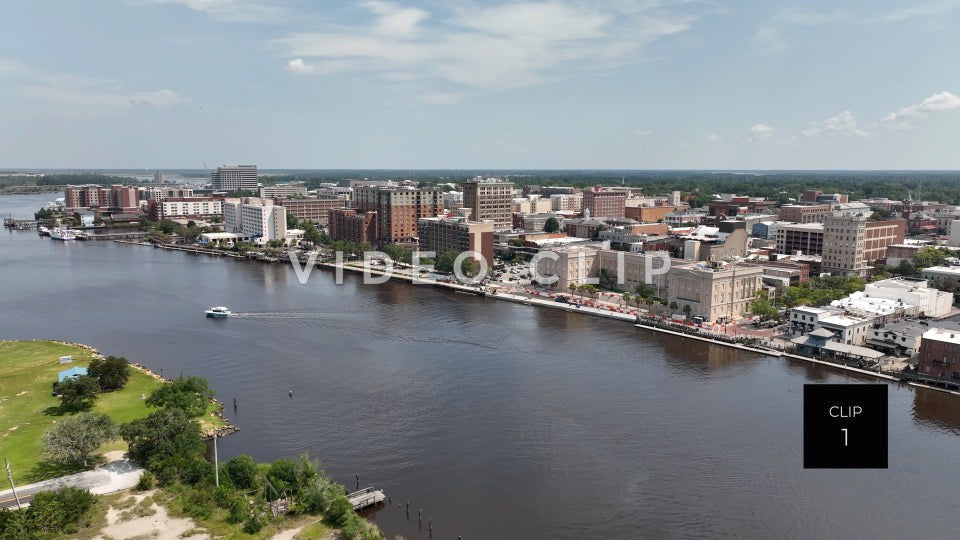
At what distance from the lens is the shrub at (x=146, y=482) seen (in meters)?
16.3

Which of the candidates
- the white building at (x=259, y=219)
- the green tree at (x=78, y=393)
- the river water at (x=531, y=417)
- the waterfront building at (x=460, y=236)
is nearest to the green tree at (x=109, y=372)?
the green tree at (x=78, y=393)

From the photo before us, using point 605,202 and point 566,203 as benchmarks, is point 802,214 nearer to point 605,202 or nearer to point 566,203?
point 605,202

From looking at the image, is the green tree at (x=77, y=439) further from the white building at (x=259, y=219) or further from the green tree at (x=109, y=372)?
the white building at (x=259, y=219)

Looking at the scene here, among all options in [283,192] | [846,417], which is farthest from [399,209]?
[283,192]

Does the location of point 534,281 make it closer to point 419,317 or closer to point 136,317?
point 419,317

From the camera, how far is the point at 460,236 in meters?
51.5

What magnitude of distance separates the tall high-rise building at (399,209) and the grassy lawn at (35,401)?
36189mm

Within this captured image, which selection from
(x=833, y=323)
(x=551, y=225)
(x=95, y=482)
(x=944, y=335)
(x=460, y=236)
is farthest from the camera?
(x=551, y=225)

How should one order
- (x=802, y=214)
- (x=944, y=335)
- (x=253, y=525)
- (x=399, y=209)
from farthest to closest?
(x=802, y=214) → (x=399, y=209) → (x=944, y=335) → (x=253, y=525)

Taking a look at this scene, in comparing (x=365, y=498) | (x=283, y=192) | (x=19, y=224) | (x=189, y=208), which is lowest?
(x=365, y=498)

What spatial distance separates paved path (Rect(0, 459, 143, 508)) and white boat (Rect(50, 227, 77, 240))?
70.4m

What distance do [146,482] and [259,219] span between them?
185ft

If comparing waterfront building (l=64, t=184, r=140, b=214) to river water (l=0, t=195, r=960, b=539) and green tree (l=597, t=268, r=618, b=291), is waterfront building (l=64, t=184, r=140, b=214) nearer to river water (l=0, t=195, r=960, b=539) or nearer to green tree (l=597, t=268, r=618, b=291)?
river water (l=0, t=195, r=960, b=539)

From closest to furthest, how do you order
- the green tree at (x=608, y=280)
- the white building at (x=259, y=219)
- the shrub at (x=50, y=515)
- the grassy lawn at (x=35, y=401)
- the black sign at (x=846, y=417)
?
1. the black sign at (x=846, y=417)
2. the shrub at (x=50, y=515)
3. the grassy lawn at (x=35, y=401)
4. the green tree at (x=608, y=280)
5. the white building at (x=259, y=219)
